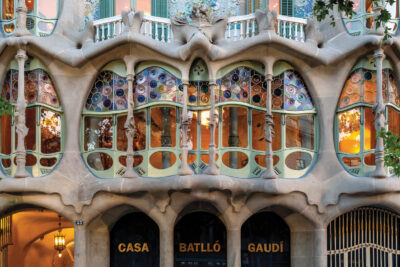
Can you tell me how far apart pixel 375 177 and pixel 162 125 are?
18.6 ft

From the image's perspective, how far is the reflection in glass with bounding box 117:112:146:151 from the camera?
1866 centimetres

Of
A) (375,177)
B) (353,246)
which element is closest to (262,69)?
(375,177)

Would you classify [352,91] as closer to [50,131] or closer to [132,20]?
[132,20]

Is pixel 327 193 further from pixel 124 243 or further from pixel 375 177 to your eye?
pixel 124 243

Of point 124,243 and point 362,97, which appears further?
point 124,243

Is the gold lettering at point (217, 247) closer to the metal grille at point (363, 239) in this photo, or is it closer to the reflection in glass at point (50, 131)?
the metal grille at point (363, 239)

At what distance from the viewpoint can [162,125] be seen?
18.6m

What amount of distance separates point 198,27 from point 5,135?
600 centimetres

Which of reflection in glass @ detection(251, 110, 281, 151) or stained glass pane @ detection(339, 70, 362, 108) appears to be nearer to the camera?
reflection in glass @ detection(251, 110, 281, 151)

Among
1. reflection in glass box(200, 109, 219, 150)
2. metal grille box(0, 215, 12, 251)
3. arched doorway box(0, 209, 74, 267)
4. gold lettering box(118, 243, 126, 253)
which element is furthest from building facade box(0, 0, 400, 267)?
→ arched doorway box(0, 209, 74, 267)

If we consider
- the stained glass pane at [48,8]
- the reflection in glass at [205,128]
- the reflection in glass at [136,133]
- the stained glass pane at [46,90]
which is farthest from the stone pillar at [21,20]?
the reflection in glass at [205,128]

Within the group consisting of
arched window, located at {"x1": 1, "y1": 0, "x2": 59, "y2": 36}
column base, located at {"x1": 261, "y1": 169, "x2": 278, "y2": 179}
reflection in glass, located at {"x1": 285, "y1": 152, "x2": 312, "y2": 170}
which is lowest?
column base, located at {"x1": 261, "y1": 169, "x2": 278, "y2": 179}

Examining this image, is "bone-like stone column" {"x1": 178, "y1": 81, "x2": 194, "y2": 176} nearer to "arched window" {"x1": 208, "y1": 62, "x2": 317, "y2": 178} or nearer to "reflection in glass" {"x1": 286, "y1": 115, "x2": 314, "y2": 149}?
"arched window" {"x1": 208, "y1": 62, "x2": 317, "y2": 178}

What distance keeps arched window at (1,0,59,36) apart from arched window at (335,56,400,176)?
8232 millimetres
